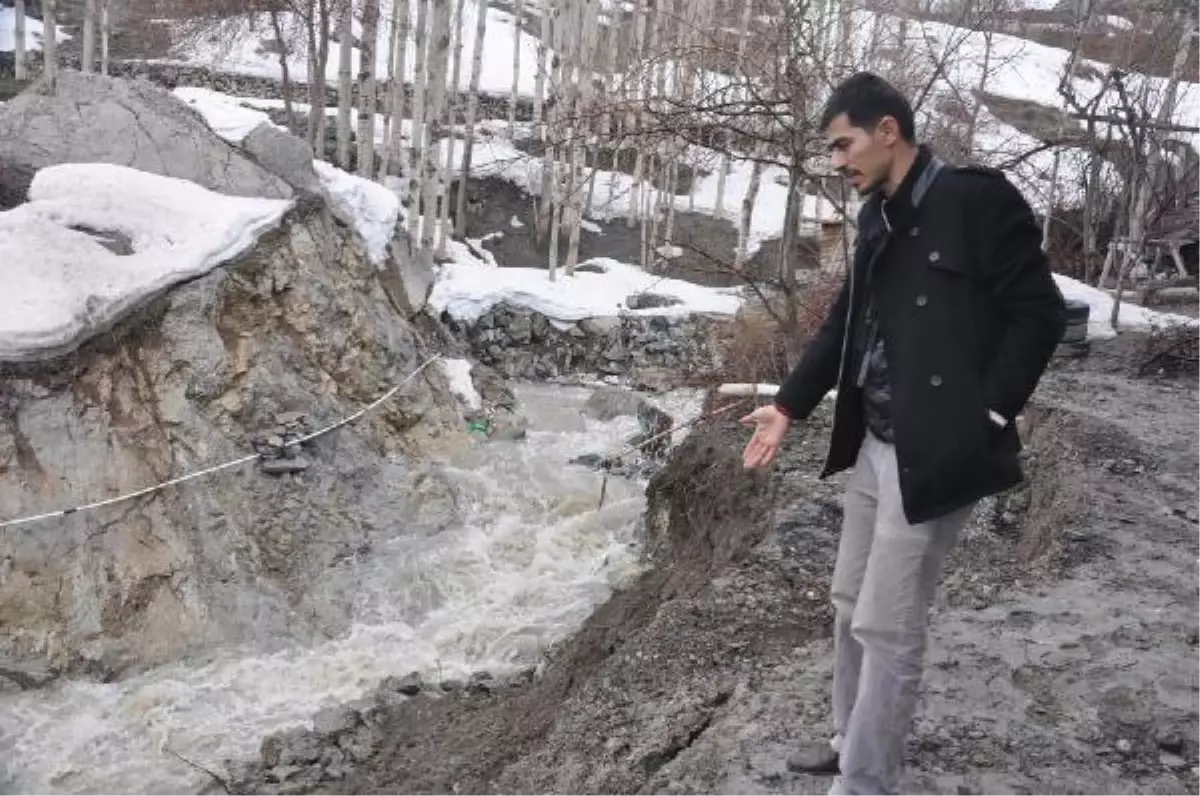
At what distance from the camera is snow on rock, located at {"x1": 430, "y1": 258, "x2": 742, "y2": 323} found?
14312 mm

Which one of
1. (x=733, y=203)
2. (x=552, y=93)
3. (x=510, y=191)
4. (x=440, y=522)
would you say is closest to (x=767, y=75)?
(x=440, y=522)

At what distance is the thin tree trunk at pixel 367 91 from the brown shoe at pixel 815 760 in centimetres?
1564

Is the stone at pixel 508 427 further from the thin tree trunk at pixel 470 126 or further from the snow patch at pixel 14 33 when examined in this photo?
the snow patch at pixel 14 33

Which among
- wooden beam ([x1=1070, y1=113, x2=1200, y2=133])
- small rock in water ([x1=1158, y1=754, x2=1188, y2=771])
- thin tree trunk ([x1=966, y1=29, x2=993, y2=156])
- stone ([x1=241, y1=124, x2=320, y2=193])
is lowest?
small rock in water ([x1=1158, y1=754, x2=1188, y2=771])

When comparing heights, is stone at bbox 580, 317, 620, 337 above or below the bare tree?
below

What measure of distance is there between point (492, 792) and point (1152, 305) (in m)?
13.5

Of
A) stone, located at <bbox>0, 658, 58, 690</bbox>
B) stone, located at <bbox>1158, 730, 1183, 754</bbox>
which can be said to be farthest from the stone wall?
stone, located at <bbox>1158, 730, 1183, 754</bbox>

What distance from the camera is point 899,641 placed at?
233cm

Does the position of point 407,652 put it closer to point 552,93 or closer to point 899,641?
point 899,641

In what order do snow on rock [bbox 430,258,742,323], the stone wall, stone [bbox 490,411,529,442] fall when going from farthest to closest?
snow on rock [bbox 430,258,742,323]
the stone wall
stone [bbox 490,411,529,442]

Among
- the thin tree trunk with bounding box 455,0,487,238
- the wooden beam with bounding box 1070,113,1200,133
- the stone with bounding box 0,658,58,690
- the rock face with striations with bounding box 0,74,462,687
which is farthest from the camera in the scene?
the thin tree trunk with bounding box 455,0,487,238

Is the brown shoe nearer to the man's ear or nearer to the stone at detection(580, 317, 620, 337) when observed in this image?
the man's ear

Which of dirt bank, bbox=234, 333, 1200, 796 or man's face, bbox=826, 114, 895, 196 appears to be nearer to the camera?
man's face, bbox=826, 114, 895, 196

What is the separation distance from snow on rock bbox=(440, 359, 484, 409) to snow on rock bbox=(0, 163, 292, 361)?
267 centimetres
